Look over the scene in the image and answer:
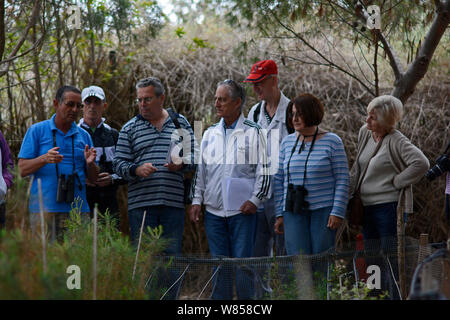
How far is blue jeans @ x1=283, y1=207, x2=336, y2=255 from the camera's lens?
141 inches

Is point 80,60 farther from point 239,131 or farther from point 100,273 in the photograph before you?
point 100,273

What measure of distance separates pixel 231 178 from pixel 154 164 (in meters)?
0.59

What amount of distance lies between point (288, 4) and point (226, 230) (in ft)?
6.48

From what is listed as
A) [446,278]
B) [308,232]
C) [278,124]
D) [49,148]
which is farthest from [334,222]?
[49,148]

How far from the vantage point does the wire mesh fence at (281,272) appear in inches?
118

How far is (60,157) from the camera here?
3621 mm

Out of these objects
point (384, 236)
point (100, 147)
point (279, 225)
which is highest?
point (100, 147)

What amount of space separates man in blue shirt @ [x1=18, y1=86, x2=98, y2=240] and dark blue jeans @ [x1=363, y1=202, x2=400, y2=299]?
186 centimetres

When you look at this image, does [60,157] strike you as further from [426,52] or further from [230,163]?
[426,52]

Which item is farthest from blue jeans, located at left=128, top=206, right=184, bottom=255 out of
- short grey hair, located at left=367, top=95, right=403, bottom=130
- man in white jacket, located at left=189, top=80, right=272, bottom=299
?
short grey hair, located at left=367, top=95, right=403, bottom=130

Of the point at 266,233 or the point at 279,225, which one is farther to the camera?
the point at 266,233

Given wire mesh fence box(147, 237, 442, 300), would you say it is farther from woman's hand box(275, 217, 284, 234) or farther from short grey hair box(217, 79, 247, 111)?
short grey hair box(217, 79, 247, 111)

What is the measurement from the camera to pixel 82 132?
13.4ft

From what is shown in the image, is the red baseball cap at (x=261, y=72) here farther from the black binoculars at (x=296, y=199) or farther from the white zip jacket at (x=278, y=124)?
the black binoculars at (x=296, y=199)
